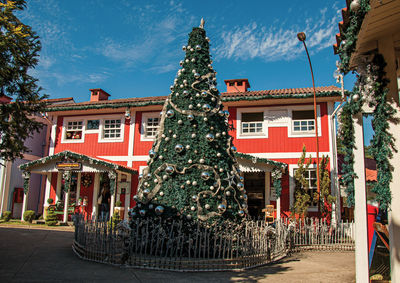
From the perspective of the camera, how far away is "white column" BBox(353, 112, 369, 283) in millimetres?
3973

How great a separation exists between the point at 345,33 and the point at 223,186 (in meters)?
3.86

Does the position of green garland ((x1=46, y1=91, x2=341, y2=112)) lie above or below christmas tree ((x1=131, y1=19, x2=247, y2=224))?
above

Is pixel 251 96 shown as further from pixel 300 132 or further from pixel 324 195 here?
pixel 324 195

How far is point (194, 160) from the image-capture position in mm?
6789

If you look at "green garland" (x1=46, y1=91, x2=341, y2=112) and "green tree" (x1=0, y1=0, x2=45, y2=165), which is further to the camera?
"green garland" (x1=46, y1=91, x2=341, y2=112)

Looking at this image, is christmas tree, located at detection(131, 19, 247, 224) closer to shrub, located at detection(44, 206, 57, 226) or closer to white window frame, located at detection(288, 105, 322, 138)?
white window frame, located at detection(288, 105, 322, 138)

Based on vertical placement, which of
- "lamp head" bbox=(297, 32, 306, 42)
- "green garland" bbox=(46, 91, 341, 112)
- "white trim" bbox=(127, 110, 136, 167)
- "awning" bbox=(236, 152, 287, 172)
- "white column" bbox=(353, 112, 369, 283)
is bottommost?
"white column" bbox=(353, 112, 369, 283)

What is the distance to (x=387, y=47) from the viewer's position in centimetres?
398

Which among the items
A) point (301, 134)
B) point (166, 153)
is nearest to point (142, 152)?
point (301, 134)

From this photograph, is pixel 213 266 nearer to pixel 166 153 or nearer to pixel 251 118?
pixel 166 153

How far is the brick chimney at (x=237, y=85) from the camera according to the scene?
16.9 m

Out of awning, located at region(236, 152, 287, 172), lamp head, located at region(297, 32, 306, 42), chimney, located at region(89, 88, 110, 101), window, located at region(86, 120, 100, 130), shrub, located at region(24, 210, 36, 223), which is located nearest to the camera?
lamp head, located at region(297, 32, 306, 42)

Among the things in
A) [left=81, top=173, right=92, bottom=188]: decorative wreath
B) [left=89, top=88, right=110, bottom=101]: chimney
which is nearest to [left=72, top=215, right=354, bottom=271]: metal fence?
[left=81, top=173, right=92, bottom=188]: decorative wreath

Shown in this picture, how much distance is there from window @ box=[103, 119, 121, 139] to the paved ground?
29.6ft
